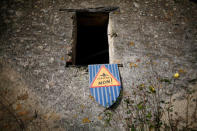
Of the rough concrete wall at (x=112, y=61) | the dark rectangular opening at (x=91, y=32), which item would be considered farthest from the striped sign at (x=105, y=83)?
the dark rectangular opening at (x=91, y=32)

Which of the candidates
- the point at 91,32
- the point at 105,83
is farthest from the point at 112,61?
the point at 91,32

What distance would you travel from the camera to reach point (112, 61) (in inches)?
81.5

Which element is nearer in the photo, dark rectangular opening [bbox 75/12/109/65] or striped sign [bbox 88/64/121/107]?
striped sign [bbox 88/64/121/107]

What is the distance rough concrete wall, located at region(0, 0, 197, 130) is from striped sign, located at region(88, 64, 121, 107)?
0.12 meters

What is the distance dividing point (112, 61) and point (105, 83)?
526mm

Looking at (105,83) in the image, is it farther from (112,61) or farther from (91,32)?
(91,32)

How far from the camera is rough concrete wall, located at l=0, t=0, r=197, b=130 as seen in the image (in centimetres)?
163

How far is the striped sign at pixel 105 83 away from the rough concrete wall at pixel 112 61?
0.38 feet

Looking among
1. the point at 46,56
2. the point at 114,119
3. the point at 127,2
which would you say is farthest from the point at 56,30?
the point at 114,119

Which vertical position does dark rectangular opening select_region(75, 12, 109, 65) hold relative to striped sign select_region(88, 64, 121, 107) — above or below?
above

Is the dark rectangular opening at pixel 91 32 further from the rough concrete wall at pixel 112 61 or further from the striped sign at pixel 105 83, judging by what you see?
the striped sign at pixel 105 83

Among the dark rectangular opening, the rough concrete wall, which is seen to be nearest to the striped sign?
the rough concrete wall

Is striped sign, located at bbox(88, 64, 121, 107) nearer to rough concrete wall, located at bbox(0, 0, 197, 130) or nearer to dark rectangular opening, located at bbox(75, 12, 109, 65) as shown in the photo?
rough concrete wall, located at bbox(0, 0, 197, 130)

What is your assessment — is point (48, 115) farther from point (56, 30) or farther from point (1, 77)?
point (56, 30)
